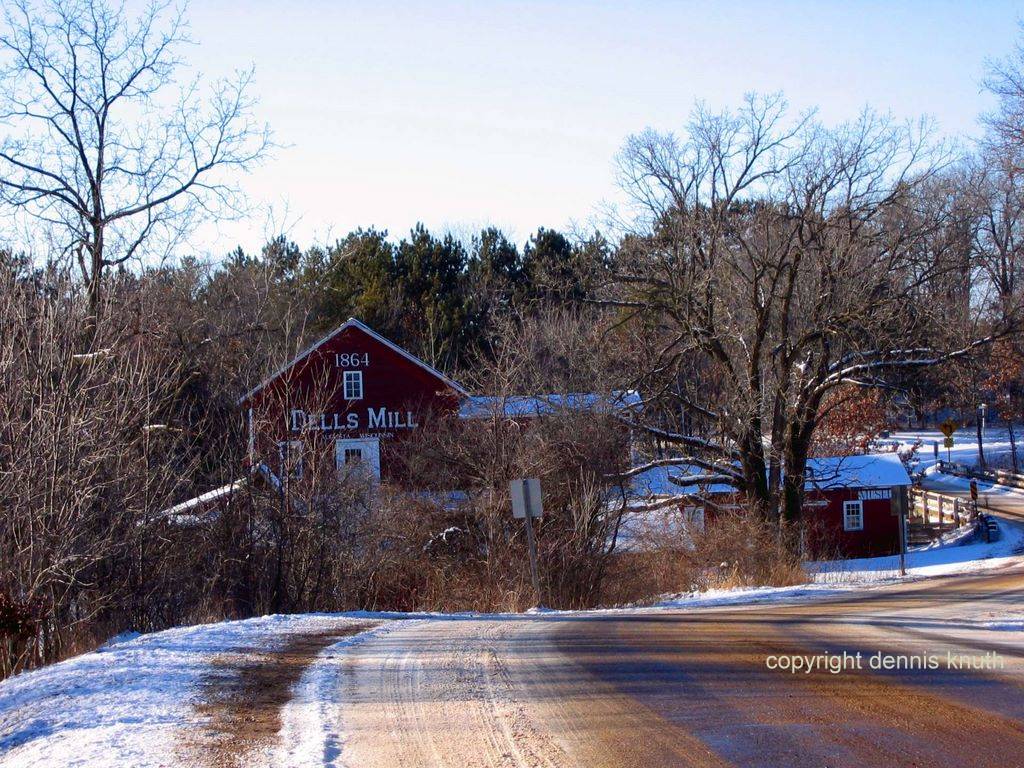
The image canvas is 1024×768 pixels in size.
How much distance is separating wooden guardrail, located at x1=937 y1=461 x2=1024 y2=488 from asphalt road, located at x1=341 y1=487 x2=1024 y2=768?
48595 mm

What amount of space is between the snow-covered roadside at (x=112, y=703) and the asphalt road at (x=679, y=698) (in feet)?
3.53

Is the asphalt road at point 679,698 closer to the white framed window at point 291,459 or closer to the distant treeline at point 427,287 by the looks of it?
the white framed window at point 291,459

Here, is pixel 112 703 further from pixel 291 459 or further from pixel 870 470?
pixel 870 470

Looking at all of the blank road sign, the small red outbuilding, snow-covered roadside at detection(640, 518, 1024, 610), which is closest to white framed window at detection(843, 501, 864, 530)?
the small red outbuilding

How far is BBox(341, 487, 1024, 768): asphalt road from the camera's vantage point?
18.7ft

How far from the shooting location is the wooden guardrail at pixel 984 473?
179 ft

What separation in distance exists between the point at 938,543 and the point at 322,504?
98.7ft

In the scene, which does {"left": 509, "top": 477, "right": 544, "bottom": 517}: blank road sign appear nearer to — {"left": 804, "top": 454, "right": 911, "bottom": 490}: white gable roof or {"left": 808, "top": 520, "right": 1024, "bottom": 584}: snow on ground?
{"left": 808, "top": 520, "right": 1024, "bottom": 584}: snow on ground

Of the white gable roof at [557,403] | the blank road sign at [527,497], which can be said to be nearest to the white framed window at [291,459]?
the blank road sign at [527,497]

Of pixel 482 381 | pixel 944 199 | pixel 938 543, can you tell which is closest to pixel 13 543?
pixel 482 381

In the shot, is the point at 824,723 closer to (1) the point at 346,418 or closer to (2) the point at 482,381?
(2) the point at 482,381

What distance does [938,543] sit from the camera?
39875 mm

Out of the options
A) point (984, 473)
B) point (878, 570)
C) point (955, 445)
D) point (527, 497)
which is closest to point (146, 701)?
point (527, 497)

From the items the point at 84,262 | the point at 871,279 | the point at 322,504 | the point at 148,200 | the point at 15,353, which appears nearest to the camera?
the point at 15,353
